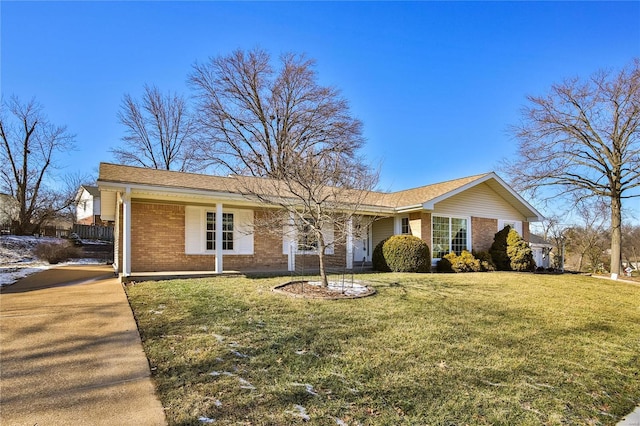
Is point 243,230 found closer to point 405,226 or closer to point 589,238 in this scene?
point 405,226

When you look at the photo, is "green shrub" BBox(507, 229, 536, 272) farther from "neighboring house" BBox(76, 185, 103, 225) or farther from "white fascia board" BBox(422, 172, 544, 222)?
"neighboring house" BBox(76, 185, 103, 225)

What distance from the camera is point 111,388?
3.44m

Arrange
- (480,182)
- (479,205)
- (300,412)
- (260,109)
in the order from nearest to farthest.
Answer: (300,412) → (480,182) → (479,205) → (260,109)

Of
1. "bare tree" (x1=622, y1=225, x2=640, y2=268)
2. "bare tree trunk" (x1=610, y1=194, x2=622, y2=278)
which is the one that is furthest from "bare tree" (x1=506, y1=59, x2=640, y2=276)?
"bare tree" (x1=622, y1=225, x2=640, y2=268)

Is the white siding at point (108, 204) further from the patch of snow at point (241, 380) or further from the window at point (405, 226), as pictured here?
the window at point (405, 226)

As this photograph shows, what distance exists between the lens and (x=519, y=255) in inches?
605

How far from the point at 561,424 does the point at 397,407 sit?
1511mm

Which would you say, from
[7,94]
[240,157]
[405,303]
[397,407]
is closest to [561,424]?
[397,407]

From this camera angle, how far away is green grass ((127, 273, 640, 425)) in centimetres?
320

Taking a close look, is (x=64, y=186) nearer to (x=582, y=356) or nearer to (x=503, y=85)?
(x=503, y=85)

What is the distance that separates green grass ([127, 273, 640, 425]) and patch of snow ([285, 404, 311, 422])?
25 mm

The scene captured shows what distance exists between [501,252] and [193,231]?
527 inches

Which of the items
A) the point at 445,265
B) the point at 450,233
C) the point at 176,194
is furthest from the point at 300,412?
the point at 450,233

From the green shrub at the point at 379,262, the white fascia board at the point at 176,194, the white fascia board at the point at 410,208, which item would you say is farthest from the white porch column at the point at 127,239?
the white fascia board at the point at 410,208
